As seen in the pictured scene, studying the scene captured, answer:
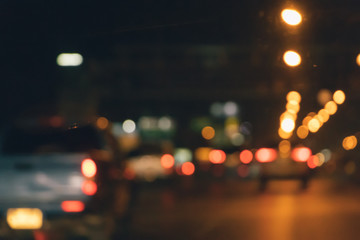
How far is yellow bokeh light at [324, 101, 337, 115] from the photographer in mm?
→ 61478

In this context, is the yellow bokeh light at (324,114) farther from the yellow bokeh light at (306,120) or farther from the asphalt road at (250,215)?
the asphalt road at (250,215)

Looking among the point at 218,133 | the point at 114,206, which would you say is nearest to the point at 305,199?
the point at 114,206

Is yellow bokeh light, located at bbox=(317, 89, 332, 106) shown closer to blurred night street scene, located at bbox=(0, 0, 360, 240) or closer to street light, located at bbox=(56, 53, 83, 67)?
blurred night street scene, located at bbox=(0, 0, 360, 240)

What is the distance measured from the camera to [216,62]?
55.7m

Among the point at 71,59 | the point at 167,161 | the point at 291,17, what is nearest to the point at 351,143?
the point at 167,161

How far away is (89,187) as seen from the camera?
12.4 m

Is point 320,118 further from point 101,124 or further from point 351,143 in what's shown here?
point 101,124

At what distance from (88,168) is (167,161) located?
2062cm

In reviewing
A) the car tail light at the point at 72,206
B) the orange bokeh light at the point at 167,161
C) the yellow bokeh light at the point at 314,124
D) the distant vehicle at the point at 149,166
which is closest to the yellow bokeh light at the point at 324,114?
the yellow bokeh light at the point at 314,124

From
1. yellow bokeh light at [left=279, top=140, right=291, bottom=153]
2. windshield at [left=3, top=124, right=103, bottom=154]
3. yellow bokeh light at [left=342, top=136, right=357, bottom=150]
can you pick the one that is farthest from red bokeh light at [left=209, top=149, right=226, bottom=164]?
windshield at [left=3, top=124, right=103, bottom=154]

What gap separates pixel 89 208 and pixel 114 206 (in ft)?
5.46

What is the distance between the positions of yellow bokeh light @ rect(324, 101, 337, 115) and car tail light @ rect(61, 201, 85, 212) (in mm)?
50194

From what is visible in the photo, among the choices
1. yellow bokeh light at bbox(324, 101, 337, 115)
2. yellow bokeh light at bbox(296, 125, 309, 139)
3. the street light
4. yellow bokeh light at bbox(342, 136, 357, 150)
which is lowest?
the street light

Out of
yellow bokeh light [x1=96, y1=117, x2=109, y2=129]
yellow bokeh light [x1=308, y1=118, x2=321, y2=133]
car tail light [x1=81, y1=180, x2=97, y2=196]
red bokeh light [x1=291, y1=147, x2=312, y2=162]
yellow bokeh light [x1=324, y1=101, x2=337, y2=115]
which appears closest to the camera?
car tail light [x1=81, y1=180, x2=97, y2=196]
